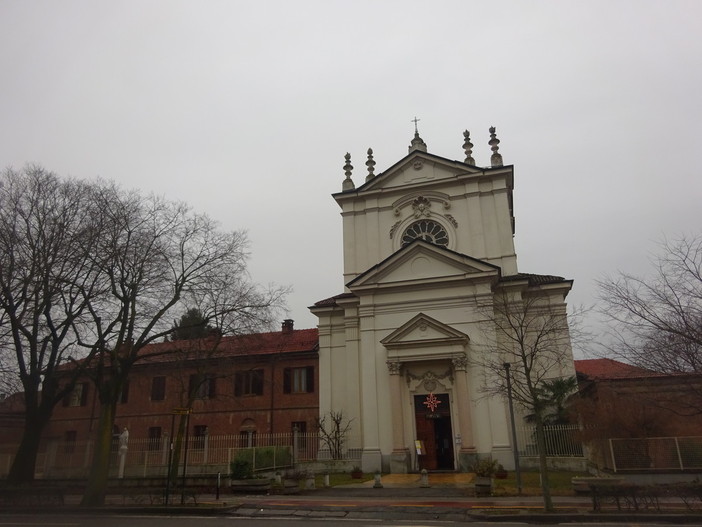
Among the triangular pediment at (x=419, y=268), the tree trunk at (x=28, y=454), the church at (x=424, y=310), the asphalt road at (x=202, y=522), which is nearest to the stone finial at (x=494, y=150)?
the church at (x=424, y=310)

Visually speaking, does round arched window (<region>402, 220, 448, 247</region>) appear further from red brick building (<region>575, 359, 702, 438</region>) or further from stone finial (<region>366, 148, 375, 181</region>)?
red brick building (<region>575, 359, 702, 438</region>)

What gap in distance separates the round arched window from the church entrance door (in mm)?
9116

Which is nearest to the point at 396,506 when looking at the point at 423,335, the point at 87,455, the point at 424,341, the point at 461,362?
the point at 461,362

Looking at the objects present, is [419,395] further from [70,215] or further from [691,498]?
[70,215]

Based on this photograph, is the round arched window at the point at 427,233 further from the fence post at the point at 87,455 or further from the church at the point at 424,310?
the fence post at the point at 87,455

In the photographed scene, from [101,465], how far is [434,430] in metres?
14.9

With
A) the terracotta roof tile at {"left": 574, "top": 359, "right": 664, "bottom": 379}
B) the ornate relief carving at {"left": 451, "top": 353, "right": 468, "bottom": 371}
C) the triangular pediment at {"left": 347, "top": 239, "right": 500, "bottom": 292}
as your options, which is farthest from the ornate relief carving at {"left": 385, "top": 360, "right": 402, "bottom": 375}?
the terracotta roof tile at {"left": 574, "top": 359, "right": 664, "bottom": 379}

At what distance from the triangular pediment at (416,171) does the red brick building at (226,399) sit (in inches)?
480

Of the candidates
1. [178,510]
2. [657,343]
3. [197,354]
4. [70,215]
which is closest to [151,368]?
[197,354]

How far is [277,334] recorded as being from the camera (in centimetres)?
4072

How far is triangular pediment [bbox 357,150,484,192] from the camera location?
103ft

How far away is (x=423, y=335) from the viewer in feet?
86.0

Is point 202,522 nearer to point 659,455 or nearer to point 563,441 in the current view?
point 563,441

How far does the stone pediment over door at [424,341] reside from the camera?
2547 centimetres
